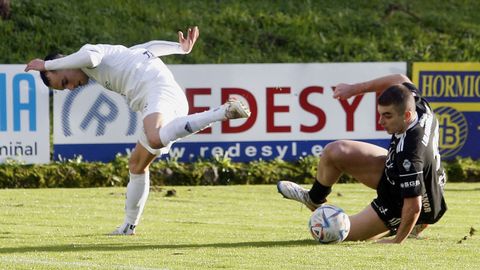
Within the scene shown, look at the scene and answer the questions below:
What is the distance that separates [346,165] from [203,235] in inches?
55.2

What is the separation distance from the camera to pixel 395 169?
1011cm

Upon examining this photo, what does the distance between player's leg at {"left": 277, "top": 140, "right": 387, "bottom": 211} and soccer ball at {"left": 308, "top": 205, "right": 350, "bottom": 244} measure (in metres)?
0.59

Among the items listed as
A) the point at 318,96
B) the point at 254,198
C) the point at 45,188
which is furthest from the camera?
the point at 318,96

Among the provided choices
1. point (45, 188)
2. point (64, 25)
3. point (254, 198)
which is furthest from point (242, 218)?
point (64, 25)

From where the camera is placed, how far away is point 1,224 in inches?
465

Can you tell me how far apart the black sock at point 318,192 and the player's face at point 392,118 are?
1.04 meters

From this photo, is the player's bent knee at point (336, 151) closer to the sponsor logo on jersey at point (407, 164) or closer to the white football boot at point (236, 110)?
the sponsor logo on jersey at point (407, 164)

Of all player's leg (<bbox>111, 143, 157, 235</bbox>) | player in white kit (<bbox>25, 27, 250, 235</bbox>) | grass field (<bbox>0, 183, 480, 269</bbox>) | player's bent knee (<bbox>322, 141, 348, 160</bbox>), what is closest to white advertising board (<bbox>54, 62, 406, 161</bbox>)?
grass field (<bbox>0, 183, 480, 269</bbox>)

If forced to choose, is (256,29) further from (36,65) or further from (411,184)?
(411,184)

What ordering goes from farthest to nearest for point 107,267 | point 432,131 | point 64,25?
point 64,25
point 432,131
point 107,267

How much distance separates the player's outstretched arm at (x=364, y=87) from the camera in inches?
408

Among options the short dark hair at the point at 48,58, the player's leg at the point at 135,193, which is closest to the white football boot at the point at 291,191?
the player's leg at the point at 135,193

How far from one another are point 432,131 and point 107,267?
3078 mm

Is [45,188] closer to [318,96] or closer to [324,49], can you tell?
[318,96]
